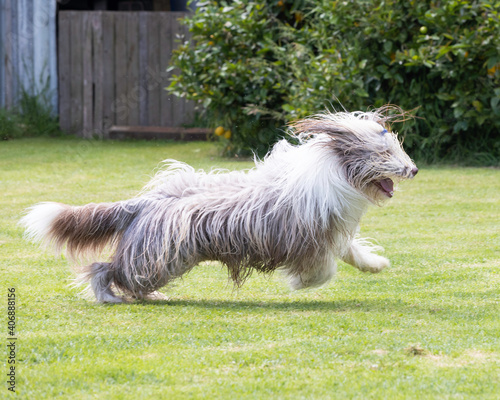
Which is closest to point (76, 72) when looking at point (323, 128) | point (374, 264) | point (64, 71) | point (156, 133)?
point (64, 71)

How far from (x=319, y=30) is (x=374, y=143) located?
692 centimetres

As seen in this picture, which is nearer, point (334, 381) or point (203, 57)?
point (334, 381)

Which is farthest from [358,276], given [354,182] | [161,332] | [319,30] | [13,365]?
[319,30]

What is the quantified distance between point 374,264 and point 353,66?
5878mm

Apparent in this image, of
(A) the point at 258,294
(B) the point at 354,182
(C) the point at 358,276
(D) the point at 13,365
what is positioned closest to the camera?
(D) the point at 13,365

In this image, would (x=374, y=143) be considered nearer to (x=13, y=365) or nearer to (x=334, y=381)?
(x=334, y=381)

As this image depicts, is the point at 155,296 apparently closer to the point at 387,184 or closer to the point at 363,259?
the point at 363,259

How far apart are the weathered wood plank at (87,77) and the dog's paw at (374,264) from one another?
9.67 metres

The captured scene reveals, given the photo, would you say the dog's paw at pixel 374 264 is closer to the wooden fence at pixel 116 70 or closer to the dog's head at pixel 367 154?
the dog's head at pixel 367 154

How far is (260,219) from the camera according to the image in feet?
16.4

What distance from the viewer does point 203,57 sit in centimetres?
1205

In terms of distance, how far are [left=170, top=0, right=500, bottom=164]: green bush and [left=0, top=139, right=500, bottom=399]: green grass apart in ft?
11.4
